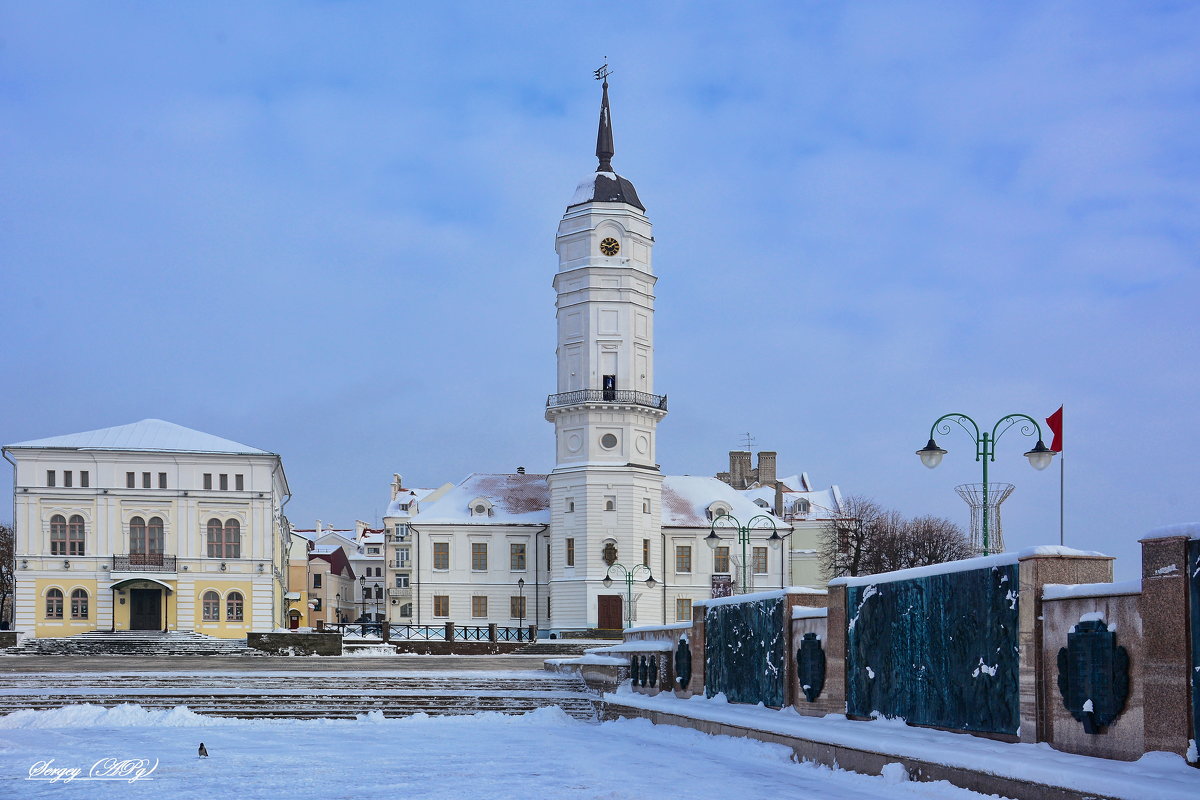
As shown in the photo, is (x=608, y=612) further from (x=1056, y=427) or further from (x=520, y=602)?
(x=1056, y=427)

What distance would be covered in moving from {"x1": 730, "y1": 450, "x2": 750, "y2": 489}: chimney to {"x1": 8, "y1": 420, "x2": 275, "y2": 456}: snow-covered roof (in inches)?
1417

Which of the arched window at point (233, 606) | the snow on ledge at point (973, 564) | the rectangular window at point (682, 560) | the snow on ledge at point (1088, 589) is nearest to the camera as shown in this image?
the snow on ledge at point (1088, 589)

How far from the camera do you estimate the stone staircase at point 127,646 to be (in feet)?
161

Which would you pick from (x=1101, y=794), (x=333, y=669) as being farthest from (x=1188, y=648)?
(x=333, y=669)

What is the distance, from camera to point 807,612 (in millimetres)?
18156

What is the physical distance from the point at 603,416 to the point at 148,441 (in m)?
22.3

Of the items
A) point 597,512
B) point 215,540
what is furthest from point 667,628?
point 215,540

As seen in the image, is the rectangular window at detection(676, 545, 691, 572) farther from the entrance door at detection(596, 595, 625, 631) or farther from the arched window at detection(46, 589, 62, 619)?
the arched window at detection(46, 589, 62, 619)

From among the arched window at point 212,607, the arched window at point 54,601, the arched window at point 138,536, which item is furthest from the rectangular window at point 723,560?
the arched window at point 54,601

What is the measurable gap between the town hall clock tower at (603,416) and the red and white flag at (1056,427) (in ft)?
137

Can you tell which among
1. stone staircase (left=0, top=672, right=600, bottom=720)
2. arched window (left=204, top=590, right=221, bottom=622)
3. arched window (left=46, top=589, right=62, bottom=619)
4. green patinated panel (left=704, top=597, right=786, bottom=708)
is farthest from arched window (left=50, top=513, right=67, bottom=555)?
green patinated panel (left=704, top=597, right=786, bottom=708)

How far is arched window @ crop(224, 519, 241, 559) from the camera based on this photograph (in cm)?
6162

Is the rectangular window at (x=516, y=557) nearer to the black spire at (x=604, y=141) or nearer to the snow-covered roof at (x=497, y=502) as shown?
the snow-covered roof at (x=497, y=502)

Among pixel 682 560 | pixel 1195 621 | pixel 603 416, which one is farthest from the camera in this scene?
pixel 682 560
